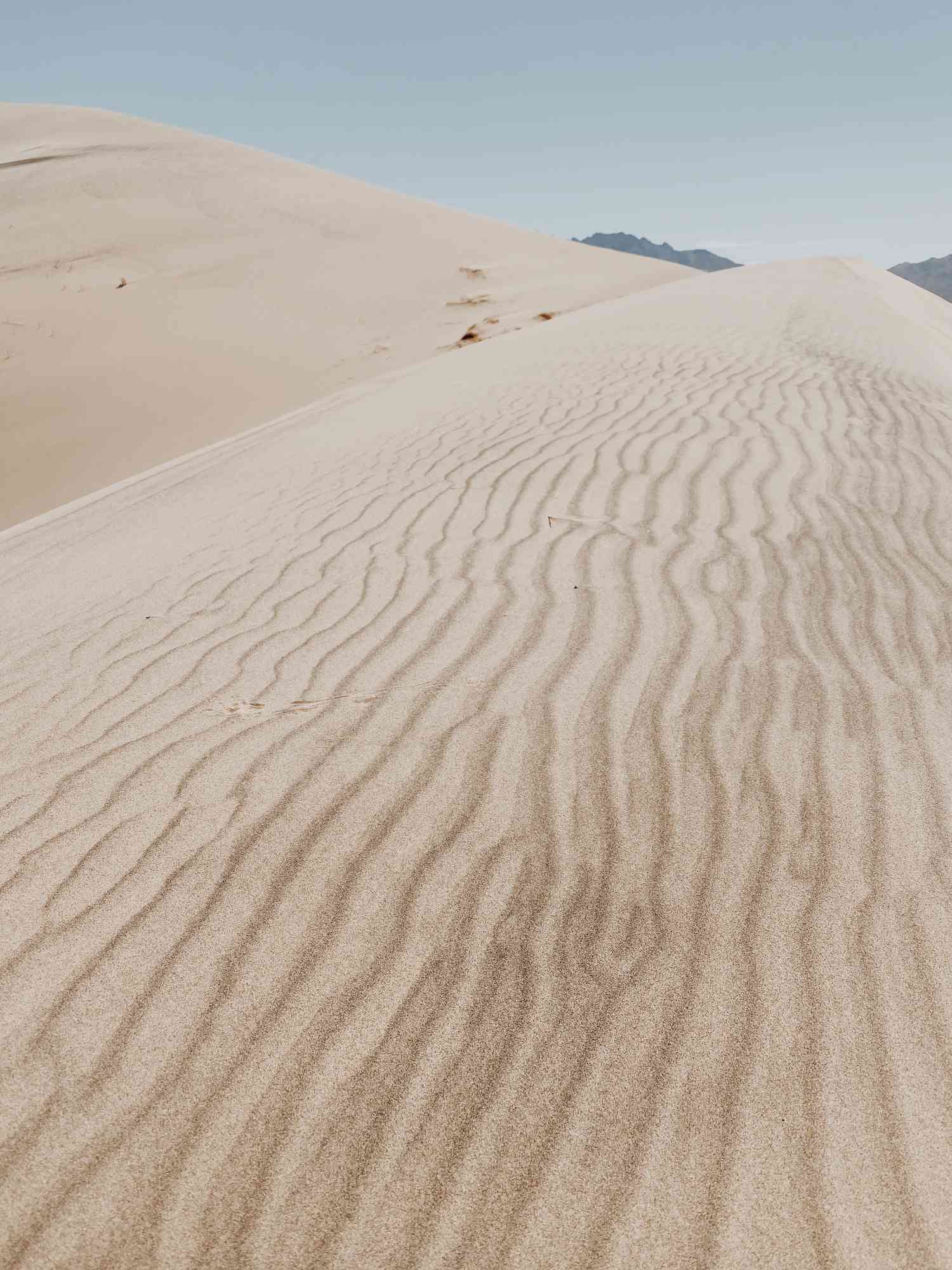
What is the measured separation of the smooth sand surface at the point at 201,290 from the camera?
12.2 m

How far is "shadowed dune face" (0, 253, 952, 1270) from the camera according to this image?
1879 millimetres

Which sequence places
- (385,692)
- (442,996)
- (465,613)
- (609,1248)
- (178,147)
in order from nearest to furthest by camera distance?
(609,1248) < (442,996) < (385,692) < (465,613) < (178,147)

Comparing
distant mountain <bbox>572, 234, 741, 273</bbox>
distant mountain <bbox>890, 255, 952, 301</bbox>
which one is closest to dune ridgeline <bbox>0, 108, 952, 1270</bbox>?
distant mountain <bbox>890, 255, 952, 301</bbox>

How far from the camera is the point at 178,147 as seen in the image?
2586 cm

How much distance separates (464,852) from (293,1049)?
2.34 feet

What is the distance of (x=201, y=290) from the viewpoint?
16.7m

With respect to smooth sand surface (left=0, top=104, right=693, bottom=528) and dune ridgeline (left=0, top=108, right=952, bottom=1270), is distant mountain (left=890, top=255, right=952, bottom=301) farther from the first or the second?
dune ridgeline (left=0, top=108, right=952, bottom=1270)

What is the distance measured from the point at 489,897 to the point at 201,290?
16009 mm

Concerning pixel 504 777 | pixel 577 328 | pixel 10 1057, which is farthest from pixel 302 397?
pixel 10 1057

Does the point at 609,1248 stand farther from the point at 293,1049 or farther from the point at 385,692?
the point at 385,692

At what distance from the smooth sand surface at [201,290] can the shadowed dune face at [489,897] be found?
7499 millimetres

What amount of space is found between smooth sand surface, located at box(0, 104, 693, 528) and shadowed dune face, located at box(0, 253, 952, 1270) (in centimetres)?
750

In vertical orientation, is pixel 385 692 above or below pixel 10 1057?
above

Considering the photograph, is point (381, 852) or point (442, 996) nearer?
point (442, 996)
